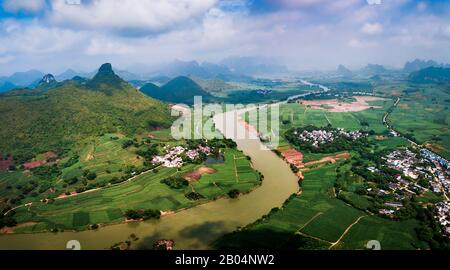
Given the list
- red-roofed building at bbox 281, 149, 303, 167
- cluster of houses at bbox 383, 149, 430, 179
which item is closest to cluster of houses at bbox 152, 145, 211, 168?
red-roofed building at bbox 281, 149, 303, 167

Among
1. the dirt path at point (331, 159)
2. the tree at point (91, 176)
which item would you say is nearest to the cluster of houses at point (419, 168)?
the dirt path at point (331, 159)

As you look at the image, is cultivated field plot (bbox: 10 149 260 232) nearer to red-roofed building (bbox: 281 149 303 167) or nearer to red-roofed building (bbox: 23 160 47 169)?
red-roofed building (bbox: 281 149 303 167)

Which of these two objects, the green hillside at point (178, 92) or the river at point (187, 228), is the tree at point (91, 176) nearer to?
the river at point (187, 228)

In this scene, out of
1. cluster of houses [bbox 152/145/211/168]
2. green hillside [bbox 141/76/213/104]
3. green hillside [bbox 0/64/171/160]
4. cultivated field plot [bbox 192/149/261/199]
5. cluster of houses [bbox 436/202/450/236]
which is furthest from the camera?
green hillside [bbox 141/76/213/104]

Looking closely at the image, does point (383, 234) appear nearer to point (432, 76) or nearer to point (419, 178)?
point (419, 178)

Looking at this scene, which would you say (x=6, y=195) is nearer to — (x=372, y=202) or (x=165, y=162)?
(x=165, y=162)

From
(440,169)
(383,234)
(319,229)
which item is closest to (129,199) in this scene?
(319,229)
